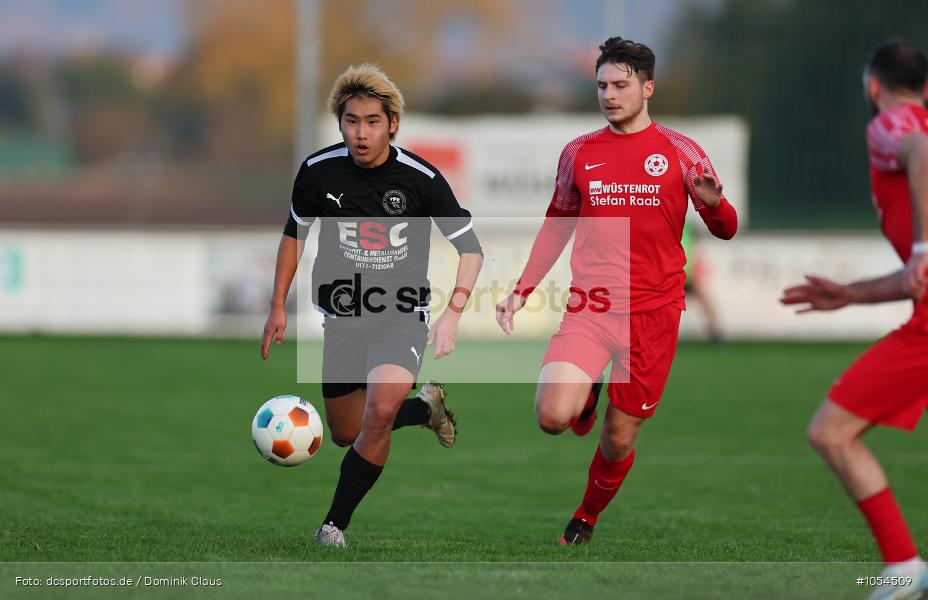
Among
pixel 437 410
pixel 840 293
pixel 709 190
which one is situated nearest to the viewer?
pixel 840 293

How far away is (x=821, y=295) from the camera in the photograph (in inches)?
196

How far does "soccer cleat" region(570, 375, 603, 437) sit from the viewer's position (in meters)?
6.89

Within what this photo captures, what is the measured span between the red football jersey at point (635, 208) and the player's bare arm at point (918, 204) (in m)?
1.58

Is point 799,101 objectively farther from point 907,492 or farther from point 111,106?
point 111,106

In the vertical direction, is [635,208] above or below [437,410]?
above

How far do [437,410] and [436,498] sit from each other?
4.67 feet

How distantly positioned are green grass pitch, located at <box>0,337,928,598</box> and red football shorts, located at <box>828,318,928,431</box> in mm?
817

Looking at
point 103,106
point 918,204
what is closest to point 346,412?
point 918,204

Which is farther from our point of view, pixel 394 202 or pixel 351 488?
pixel 394 202

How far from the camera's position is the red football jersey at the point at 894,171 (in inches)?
191

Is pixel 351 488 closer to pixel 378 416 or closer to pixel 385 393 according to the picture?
pixel 378 416

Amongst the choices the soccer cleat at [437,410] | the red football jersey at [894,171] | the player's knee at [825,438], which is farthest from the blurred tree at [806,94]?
the player's knee at [825,438]

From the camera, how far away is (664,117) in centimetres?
2662

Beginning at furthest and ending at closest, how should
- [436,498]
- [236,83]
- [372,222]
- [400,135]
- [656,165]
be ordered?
[236,83]
[400,135]
[436,498]
[372,222]
[656,165]
